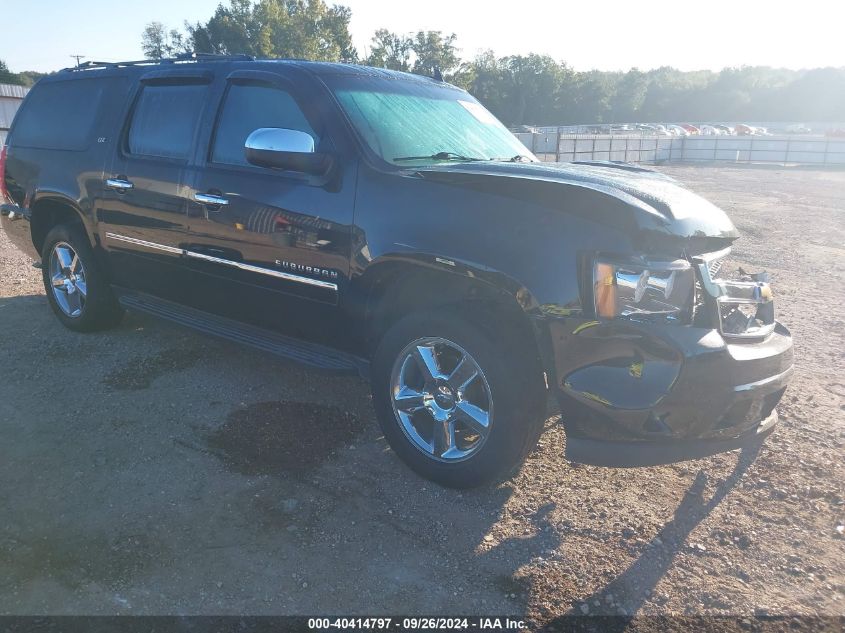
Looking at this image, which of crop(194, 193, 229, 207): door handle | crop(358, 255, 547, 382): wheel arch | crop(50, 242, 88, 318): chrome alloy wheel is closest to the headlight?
crop(358, 255, 547, 382): wheel arch

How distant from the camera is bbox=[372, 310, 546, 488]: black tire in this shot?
296cm

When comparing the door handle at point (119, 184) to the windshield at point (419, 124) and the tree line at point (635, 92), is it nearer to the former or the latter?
the windshield at point (419, 124)

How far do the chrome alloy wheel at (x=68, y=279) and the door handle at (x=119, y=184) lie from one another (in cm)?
85

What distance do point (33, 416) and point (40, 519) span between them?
1249 mm

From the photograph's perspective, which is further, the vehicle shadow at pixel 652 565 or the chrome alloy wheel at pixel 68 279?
the chrome alloy wheel at pixel 68 279

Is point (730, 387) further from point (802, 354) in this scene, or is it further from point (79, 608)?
point (802, 354)

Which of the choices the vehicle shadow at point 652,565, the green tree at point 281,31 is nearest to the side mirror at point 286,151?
the vehicle shadow at point 652,565

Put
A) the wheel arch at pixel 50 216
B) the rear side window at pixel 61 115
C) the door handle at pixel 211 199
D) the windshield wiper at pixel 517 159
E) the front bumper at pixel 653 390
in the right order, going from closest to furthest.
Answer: the front bumper at pixel 653 390 → the door handle at pixel 211 199 → the windshield wiper at pixel 517 159 → the rear side window at pixel 61 115 → the wheel arch at pixel 50 216

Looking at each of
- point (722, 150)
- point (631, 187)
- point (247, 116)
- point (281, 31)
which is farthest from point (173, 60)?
point (281, 31)

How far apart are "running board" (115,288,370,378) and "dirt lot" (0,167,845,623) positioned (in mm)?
434

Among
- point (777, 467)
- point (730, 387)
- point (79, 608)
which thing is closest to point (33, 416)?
point (79, 608)

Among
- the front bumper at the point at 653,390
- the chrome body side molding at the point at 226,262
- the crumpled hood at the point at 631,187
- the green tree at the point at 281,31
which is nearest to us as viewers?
the front bumper at the point at 653,390

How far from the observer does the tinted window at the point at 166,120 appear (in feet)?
14.0

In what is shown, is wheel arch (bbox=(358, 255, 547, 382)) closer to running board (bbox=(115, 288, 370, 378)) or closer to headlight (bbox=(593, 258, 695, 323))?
running board (bbox=(115, 288, 370, 378))
